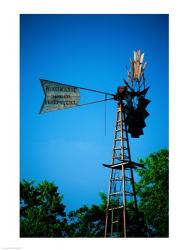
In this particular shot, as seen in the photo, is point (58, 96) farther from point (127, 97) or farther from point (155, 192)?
point (155, 192)

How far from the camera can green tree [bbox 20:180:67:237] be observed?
29.9 feet

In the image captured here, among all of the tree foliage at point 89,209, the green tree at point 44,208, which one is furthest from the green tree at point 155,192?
the green tree at point 44,208

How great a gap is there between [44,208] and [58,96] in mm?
3440

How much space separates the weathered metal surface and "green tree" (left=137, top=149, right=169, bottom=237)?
2885 millimetres

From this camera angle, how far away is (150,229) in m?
9.02

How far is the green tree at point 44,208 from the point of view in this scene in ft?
29.9

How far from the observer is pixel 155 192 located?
10031mm

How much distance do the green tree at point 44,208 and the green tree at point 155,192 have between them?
1.59 metres

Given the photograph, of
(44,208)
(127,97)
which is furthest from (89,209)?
(127,97)

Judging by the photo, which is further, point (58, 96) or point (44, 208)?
point (44, 208)

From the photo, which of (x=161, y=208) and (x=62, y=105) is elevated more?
(x=62, y=105)
